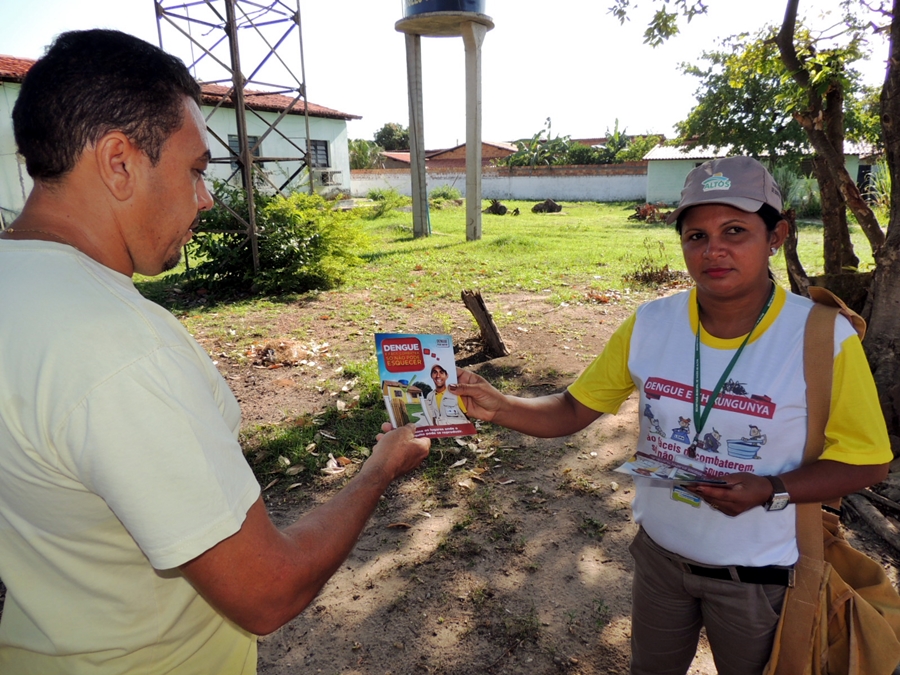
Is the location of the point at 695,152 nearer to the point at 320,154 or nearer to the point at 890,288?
the point at 320,154

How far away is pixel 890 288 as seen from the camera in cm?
430

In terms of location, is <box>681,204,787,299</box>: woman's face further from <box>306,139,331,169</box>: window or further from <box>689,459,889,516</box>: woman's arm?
<box>306,139,331,169</box>: window

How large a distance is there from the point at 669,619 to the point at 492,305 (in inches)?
291

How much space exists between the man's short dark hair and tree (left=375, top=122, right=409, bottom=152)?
6014 centimetres

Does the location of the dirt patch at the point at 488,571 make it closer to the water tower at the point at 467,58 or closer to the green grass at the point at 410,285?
the green grass at the point at 410,285

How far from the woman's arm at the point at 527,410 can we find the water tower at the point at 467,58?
1458 centimetres

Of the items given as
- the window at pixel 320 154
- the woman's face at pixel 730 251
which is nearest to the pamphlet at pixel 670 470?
the woman's face at pixel 730 251

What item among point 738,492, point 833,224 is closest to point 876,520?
point 738,492

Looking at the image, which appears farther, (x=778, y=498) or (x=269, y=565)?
(x=778, y=498)

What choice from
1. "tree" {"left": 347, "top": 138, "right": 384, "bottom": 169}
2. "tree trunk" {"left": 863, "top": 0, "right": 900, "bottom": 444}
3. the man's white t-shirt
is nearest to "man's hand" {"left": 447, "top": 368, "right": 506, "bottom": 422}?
the man's white t-shirt

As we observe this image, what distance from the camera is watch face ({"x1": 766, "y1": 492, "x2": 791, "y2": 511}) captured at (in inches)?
65.9

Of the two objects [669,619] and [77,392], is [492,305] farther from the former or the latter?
[77,392]

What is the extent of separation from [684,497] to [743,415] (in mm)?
314

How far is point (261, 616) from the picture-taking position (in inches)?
45.8
